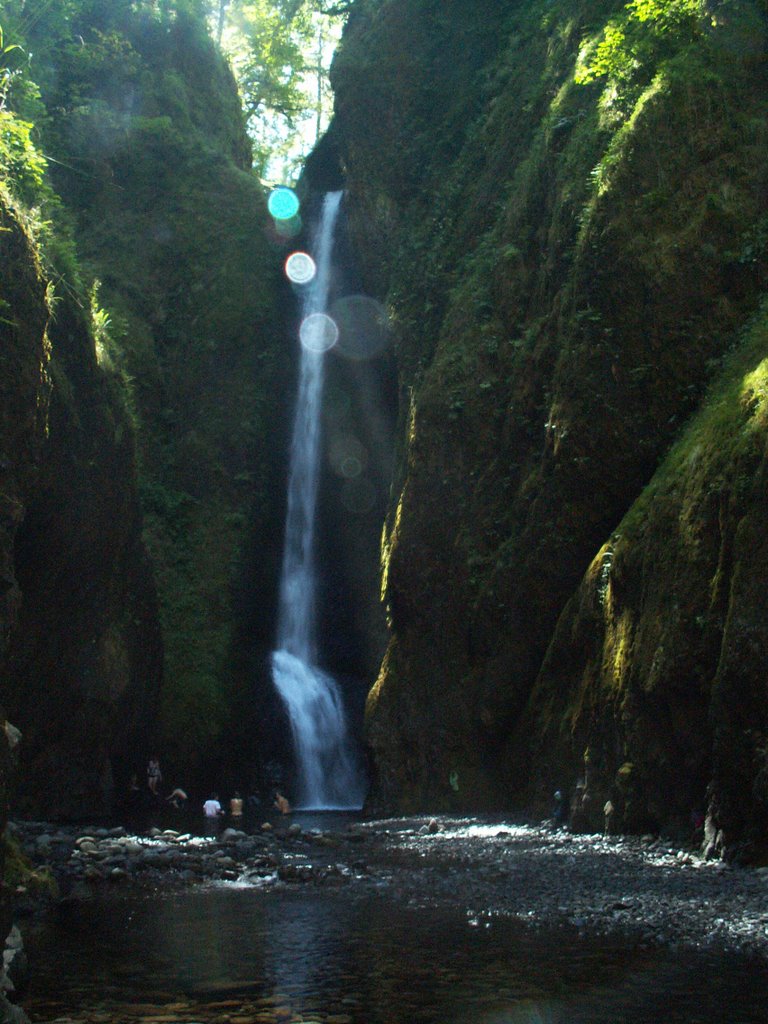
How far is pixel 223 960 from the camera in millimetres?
8086

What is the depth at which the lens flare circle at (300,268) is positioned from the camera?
113 feet

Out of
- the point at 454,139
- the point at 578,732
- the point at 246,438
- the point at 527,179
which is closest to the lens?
the point at 578,732

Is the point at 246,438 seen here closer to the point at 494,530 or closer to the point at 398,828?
the point at 494,530

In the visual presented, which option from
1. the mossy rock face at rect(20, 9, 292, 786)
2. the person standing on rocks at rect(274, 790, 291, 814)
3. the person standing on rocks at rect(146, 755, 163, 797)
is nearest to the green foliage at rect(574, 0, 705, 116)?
the mossy rock face at rect(20, 9, 292, 786)

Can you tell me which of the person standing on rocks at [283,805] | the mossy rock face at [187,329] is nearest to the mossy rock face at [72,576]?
the mossy rock face at [187,329]

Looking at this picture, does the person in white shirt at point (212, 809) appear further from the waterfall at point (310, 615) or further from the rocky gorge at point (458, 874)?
the waterfall at point (310, 615)

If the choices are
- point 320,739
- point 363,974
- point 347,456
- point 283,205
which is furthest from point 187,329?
point 363,974

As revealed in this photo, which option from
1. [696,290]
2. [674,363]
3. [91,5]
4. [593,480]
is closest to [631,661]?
[593,480]

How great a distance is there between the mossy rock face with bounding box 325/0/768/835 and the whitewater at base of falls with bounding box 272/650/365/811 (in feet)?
19.5

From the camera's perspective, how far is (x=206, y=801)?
21.7 metres

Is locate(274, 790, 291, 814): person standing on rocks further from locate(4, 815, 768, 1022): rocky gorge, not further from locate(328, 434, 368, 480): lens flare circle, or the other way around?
locate(328, 434, 368, 480): lens flare circle

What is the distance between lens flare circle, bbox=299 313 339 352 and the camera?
32.3 metres

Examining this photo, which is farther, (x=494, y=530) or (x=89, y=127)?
(x=89, y=127)

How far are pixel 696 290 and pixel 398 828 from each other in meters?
10.0
